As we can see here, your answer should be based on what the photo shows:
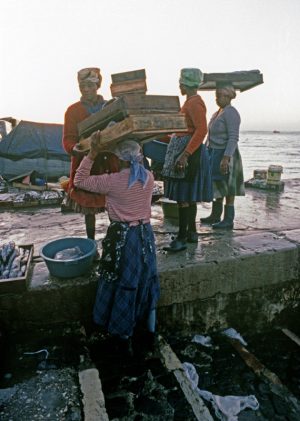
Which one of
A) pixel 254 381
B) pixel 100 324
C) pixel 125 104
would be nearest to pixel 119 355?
pixel 100 324

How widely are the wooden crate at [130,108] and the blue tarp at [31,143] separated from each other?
9.75 meters

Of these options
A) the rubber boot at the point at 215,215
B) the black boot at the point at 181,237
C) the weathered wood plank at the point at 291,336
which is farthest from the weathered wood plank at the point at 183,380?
the rubber boot at the point at 215,215

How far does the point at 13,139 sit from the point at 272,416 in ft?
39.5

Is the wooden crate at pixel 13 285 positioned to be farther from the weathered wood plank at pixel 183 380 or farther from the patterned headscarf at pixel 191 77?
the patterned headscarf at pixel 191 77

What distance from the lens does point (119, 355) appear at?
3.31 meters

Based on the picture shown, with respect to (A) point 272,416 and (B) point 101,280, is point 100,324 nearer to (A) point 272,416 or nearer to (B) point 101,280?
(B) point 101,280

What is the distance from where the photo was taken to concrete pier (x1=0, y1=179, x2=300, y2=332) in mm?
3355

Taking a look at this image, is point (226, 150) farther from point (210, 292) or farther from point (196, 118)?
point (210, 292)

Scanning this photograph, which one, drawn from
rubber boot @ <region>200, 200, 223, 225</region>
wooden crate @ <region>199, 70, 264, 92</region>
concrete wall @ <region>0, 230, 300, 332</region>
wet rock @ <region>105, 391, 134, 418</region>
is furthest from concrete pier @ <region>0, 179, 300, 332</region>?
wooden crate @ <region>199, 70, 264, 92</region>

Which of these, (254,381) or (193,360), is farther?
(193,360)

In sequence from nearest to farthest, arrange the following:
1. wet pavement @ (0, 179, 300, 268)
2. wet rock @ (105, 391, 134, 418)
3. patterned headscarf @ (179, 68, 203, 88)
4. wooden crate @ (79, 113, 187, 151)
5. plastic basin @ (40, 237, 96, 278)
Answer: wooden crate @ (79, 113, 187, 151) < wet rock @ (105, 391, 134, 418) < plastic basin @ (40, 237, 96, 278) < patterned headscarf @ (179, 68, 203, 88) < wet pavement @ (0, 179, 300, 268)

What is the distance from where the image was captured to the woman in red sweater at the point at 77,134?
11.4 ft

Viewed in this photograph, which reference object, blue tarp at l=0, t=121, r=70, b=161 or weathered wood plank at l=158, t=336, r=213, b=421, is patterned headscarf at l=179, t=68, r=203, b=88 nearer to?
weathered wood plank at l=158, t=336, r=213, b=421

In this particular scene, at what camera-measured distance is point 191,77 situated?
371 centimetres
